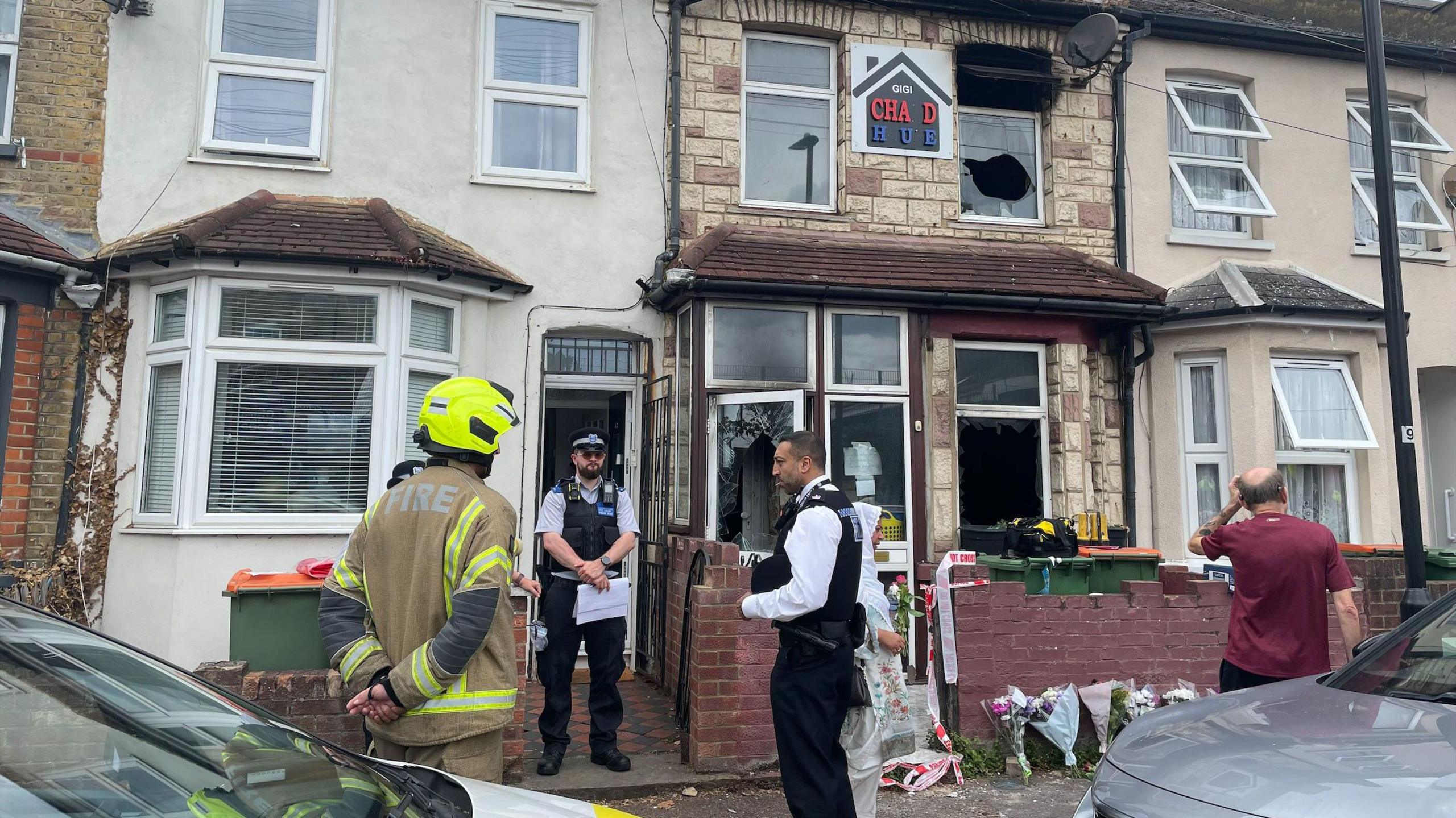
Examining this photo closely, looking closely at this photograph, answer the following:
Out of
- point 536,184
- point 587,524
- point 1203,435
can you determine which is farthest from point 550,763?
point 1203,435

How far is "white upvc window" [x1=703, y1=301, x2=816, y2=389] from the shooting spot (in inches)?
302

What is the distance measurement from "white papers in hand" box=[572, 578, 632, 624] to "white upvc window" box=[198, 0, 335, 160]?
447cm

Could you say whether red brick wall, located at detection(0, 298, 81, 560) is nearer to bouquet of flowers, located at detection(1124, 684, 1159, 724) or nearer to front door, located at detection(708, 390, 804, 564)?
front door, located at detection(708, 390, 804, 564)

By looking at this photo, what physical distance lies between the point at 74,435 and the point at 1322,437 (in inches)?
411

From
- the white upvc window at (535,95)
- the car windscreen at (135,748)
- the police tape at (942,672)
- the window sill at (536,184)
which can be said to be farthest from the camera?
the white upvc window at (535,95)

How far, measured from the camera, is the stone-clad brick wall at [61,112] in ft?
23.6

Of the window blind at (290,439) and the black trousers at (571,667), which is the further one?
the window blind at (290,439)

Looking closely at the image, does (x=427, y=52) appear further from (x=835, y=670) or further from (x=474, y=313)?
(x=835, y=670)

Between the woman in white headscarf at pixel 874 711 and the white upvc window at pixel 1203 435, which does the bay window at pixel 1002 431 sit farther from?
the woman in white headscarf at pixel 874 711

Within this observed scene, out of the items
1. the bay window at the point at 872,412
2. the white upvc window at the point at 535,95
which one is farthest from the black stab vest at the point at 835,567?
the white upvc window at the point at 535,95

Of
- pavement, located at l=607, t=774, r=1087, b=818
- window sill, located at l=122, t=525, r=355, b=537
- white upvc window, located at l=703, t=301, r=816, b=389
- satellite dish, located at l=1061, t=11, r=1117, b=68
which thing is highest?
satellite dish, located at l=1061, t=11, r=1117, b=68

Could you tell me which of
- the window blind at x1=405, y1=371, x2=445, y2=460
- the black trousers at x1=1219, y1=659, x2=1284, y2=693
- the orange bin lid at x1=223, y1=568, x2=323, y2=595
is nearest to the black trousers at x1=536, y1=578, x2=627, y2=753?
the orange bin lid at x1=223, y1=568, x2=323, y2=595

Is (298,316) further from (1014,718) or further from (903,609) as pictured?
(1014,718)

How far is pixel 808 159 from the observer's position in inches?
340
